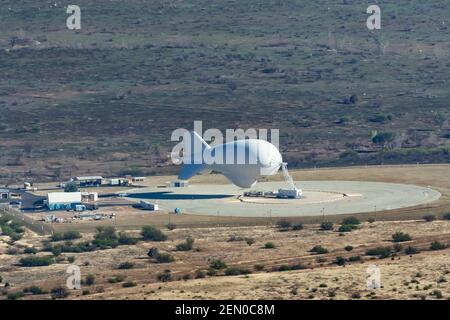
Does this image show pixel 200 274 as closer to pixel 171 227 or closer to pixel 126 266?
pixel 126 266

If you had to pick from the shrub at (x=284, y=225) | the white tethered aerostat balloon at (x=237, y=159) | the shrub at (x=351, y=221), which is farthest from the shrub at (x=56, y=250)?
the white tethered aerostat balloon at (x=237, y=159)

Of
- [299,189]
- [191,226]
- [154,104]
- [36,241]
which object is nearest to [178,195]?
[299,189]

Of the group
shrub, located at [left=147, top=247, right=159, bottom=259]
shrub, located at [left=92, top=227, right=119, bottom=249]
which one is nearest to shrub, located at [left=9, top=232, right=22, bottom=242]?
shrub, located at [left=92, top=227, right=119, bottom=249]

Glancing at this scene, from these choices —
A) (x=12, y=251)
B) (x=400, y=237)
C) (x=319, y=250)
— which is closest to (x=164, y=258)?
(x=319, y=250)

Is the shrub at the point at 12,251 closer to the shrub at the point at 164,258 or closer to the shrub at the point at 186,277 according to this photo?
the shrub at the point at 164,258

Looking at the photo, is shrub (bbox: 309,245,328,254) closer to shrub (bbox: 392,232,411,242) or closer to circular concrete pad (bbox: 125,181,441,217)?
shrub (bbox: 392,232,411,242)
